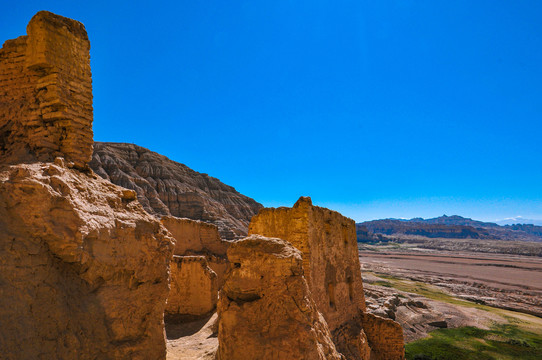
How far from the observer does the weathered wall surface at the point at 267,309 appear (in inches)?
166

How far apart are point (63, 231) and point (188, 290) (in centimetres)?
857

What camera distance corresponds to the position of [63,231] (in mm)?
3598

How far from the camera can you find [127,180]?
42.9 metres

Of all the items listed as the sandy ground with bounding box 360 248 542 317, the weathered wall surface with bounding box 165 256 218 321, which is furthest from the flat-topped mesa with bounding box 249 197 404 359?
the sandy ground with bounding box 360 248 542 317

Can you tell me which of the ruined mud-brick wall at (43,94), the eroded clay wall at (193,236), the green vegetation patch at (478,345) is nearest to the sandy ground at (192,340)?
the eroded clay wall at (193,236)

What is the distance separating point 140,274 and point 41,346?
1503mm

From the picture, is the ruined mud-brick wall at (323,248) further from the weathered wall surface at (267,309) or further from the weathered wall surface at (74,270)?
the weathered wall surface at (74,270)

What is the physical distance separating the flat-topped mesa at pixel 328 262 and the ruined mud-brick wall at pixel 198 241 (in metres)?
6.29

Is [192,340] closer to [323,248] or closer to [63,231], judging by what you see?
[323,248]

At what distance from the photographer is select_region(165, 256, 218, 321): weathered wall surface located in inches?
446

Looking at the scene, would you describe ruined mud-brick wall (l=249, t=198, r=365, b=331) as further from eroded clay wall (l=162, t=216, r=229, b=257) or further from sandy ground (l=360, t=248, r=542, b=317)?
sandy ground (l=360, t=248, r=542, b=317)

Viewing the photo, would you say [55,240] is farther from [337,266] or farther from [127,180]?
[127,180]

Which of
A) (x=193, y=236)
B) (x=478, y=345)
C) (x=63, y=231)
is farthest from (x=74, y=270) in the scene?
(x=478, y=345)

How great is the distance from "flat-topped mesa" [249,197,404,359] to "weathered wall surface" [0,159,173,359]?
478 centimetres
